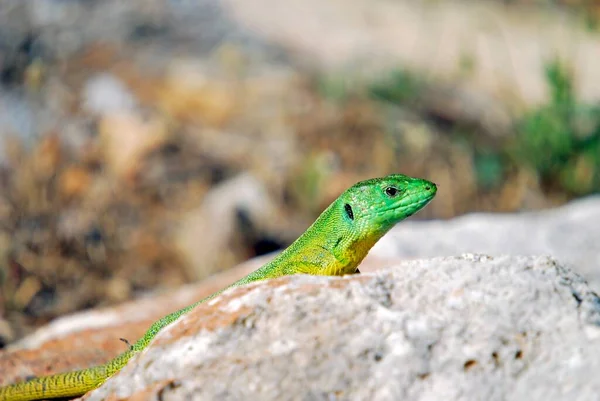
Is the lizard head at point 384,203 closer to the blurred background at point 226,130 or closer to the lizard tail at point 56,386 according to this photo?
the lizard tail at point 56,386

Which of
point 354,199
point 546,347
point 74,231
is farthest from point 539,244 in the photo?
point 74,231

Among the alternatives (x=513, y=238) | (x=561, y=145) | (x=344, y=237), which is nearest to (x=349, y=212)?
(x=344, y=237)

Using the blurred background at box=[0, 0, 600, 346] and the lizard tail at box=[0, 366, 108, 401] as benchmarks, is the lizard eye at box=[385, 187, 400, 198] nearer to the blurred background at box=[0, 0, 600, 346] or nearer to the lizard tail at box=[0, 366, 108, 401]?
the lizard tail at box=[0, 366, 108, 401]

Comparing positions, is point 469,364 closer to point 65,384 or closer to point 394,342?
point 394,342

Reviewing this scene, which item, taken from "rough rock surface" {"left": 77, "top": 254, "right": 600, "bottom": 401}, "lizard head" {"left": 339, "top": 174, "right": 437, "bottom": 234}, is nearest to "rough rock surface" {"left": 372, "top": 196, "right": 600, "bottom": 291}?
"lizard head" {"left": 339, "top": 174, "right": 437, "bottom": 234}

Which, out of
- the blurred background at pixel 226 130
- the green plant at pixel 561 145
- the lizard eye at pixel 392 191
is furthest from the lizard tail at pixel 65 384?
the green plant at pixel 561 145

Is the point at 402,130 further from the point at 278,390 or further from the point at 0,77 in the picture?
the point at 278,390
